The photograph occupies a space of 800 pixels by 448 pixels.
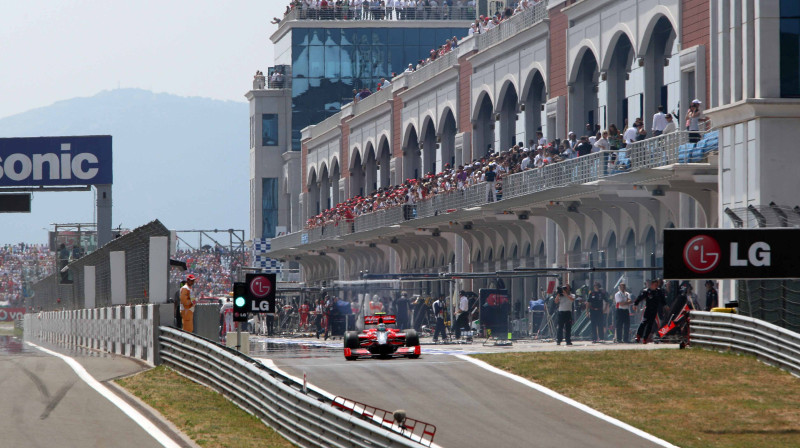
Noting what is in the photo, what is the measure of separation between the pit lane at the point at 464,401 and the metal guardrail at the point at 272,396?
5.69 ft

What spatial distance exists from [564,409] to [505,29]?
34.5 meters

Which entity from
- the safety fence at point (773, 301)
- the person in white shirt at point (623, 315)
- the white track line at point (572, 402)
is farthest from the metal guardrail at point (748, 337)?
the person in white shirt at point (623, 315)

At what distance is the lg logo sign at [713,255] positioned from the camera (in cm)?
2109

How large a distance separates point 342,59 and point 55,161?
177 ft

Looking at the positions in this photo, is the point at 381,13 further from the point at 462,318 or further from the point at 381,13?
the point at 462,318

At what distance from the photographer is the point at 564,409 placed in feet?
63.6

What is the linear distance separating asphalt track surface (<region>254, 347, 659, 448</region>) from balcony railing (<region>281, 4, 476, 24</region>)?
6709cm

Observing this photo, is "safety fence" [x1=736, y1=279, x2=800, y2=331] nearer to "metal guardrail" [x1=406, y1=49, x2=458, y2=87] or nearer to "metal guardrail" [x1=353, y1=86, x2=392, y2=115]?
"metal guardrail" [x1=406, y1=49, x2=458, y2=87]

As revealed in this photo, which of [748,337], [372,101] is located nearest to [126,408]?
[748,337]

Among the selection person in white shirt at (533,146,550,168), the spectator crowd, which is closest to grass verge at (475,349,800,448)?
person in white shirt at (533,146,550,168)

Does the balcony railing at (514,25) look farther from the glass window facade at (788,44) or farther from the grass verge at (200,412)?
the grass verge at (200,412)

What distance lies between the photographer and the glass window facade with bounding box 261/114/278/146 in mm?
95625

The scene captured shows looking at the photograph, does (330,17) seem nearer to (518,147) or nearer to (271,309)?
(518,147)

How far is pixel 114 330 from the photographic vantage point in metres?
28.2
